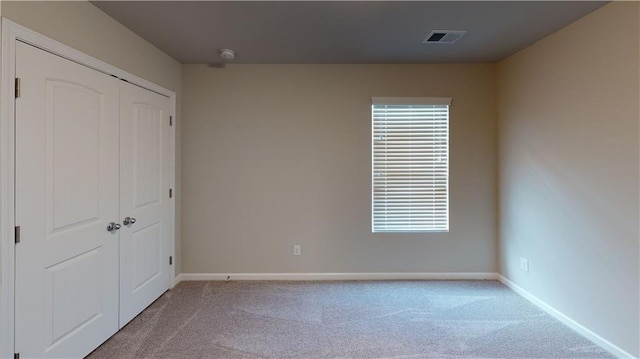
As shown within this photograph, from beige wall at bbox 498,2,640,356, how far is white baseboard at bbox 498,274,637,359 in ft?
0.13

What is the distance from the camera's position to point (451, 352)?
230 cm

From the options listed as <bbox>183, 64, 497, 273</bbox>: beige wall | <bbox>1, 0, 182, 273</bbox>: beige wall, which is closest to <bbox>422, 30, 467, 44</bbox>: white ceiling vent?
<bbox>183, 64, 497, 273</bbox>: beige wall

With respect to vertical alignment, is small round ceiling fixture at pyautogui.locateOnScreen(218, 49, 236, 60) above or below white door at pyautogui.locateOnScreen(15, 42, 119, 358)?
above

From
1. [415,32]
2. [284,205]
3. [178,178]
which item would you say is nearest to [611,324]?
[415,32]

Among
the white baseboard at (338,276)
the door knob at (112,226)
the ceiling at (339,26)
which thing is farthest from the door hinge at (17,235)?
the white baseboard at (338,276)

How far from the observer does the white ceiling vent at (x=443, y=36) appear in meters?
2.78

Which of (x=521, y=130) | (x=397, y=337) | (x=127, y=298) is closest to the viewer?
(x=397, y=337)

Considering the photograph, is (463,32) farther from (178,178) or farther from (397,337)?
(178,178)

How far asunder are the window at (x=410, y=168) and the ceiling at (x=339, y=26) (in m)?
0.67

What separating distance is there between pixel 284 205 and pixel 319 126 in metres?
1.03

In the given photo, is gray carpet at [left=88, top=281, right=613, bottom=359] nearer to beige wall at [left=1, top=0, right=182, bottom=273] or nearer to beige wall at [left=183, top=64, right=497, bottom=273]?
beige wall at [left=183, top=64, right=497, bottom=273]

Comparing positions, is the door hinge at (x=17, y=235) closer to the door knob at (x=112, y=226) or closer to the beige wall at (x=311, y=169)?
the door knob at (x=112, y=226)

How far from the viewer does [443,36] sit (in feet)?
9.43

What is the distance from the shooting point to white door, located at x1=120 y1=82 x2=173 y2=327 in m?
2.68
